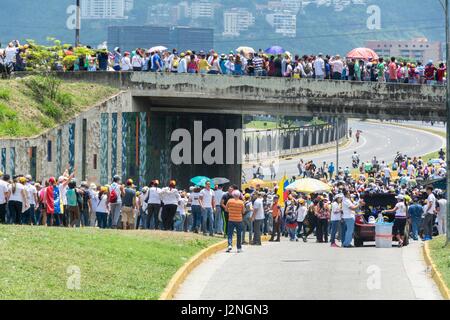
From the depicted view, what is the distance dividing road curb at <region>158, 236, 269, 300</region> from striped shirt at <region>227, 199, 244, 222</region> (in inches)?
30.8

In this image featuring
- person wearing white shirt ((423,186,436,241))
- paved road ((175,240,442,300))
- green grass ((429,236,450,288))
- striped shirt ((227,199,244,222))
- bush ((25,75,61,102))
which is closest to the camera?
paved road ((175,240,442,300))

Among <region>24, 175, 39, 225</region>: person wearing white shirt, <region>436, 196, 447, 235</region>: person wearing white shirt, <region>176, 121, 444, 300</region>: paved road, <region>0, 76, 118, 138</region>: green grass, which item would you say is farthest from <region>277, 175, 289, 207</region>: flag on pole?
<region>24, 175, 39, 225</region>: person wearing white shirt

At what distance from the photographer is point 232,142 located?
60.1 meters

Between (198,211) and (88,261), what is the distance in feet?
36.4

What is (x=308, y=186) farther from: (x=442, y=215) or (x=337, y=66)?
(x=442, y=215)

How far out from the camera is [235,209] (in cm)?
3019

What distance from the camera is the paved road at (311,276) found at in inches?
872

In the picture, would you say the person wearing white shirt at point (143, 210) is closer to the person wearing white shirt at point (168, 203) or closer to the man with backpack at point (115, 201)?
the person wearing white shirt at point (168, 203)

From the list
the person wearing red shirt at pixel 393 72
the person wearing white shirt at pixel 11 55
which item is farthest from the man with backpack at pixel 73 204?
the person wearing red shirt at pixel 393 72

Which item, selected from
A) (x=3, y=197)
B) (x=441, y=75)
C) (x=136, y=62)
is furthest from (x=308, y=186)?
(x=3, y=197)

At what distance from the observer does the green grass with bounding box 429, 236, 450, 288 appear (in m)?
24.4

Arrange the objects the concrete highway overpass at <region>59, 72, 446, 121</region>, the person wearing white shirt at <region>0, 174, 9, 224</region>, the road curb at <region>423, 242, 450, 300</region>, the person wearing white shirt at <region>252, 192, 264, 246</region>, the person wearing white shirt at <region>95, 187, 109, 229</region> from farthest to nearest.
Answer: the concrete highway overpass at <region>59, 72, 446, 121</region> < the person wearing white shirt at <region>95, 187, 109, 229</region> < the person wearing white shirt at <region>252, 192, 264, 246</region> < the person wearing white shirt at <region>0, 174, 9, 224</region> < the road curb at <region>423, 242, 450, 300</region>

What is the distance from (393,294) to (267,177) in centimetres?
7651

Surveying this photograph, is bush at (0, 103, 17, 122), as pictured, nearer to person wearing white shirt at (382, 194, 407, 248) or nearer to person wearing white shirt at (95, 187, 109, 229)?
person wearing white shirt at (95, 187, 109, 229)
